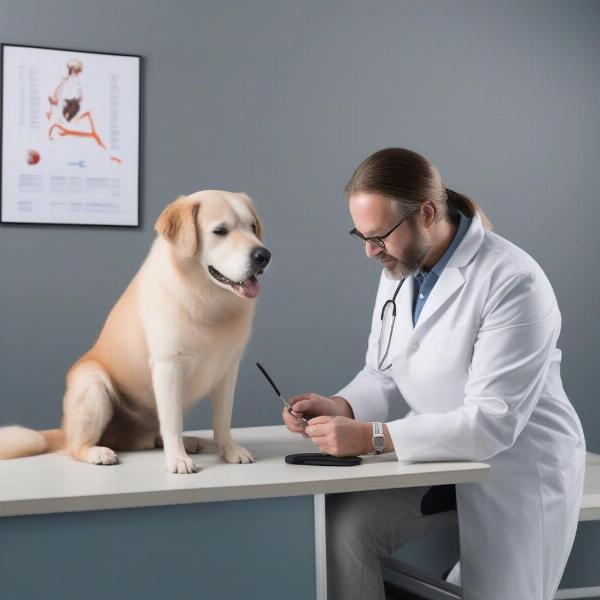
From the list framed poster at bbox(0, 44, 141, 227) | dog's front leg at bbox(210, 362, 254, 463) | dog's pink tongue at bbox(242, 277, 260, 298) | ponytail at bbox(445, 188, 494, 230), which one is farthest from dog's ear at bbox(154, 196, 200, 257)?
framed poster at bbox(0, 44, 141, 227)

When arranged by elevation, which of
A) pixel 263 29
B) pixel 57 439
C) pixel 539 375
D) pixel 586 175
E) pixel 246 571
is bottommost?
pixel 246 571

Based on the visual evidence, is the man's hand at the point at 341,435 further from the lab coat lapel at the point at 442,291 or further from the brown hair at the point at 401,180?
the brown hair at the point at 401,180

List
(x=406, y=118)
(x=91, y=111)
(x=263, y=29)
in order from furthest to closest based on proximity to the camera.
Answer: (x=406, y=118) → (x=263, y=29) → (x=91, y=111)

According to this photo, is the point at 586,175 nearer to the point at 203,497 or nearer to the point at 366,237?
the point at 366,237

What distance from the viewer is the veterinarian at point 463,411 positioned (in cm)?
152

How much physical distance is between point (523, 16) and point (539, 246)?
0.97m

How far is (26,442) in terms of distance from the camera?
1590mm

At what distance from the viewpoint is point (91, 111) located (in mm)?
2973

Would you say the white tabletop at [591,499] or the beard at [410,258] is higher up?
the beard at [410,258]

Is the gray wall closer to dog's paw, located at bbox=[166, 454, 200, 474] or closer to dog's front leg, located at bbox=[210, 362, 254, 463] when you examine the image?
dog's front leg, located at bbox=[210, 362, 254, 463]

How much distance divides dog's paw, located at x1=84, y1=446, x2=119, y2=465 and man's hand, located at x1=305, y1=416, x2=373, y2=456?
34cm

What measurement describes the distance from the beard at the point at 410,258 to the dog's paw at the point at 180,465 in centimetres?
60

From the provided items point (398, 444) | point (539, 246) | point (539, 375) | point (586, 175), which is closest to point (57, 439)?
point (398, 444)

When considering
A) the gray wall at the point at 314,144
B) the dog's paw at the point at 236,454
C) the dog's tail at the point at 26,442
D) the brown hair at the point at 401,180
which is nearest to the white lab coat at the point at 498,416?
the brown hair at the point at 401,180
